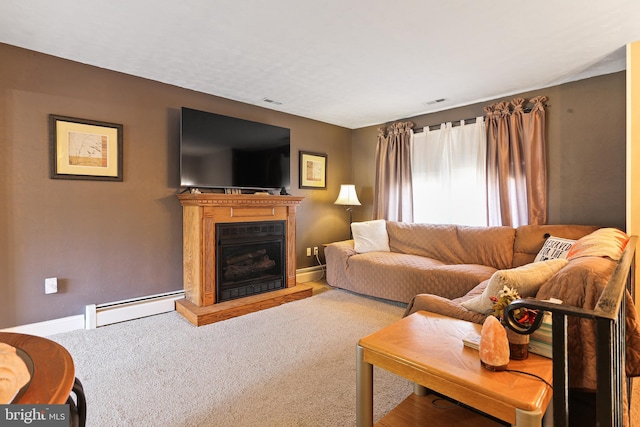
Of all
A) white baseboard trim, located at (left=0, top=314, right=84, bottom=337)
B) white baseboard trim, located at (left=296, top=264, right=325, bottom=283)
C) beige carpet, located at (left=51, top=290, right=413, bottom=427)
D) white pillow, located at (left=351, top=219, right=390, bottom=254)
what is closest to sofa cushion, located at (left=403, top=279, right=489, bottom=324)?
beige carpet, located at (left=51, top=290, right=413, bottom=427)

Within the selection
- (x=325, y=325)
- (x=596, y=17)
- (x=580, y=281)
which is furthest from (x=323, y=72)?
(x=580, y=281)

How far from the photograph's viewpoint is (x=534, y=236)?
3277mm

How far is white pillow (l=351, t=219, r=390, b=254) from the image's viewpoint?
4223mm

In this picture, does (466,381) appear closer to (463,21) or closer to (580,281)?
(580,281)

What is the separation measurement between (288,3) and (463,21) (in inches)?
47.0

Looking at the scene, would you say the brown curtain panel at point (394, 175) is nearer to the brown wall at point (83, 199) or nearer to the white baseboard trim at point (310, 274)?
the white baseboard trim at point (310, 274)

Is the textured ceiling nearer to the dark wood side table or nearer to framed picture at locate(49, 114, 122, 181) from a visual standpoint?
framed picture at locate(49, 114, 122, 181)

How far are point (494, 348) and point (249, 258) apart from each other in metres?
2.93

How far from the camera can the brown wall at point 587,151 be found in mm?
3045

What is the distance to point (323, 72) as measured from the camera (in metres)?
3.03

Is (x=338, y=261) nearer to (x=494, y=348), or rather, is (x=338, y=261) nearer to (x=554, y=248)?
(x=554, y=248)

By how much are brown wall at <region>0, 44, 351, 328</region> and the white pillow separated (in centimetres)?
219

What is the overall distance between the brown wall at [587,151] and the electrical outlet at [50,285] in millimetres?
4870

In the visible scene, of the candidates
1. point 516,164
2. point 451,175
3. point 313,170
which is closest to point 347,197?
point 313,170
